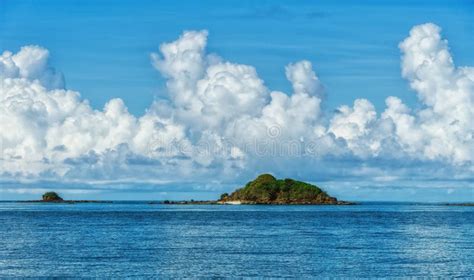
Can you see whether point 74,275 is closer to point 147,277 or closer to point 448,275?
point 147,277

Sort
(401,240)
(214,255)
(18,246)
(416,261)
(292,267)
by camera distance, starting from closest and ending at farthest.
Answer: (292,267) < (416,261) < (214,255) < (18,246) < (401,240)

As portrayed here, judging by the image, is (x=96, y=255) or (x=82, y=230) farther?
(x=82, y=230)

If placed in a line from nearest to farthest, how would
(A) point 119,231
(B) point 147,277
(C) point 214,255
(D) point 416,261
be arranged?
(B) point 147,277, (D) point 416,261, (C) point 214,255, (A) point 119,231

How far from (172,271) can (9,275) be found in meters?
16.3

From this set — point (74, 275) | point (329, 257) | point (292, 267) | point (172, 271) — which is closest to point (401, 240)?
point (329, 257)

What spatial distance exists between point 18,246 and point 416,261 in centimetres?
5531

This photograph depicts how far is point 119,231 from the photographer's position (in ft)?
498

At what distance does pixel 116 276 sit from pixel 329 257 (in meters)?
29.4

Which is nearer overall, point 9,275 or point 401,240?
point 9,275

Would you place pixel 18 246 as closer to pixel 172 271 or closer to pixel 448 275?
pixel 172 271

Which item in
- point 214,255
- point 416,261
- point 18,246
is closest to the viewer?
point 416,261

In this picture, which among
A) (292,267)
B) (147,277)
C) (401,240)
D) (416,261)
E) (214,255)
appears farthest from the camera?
(401,240)

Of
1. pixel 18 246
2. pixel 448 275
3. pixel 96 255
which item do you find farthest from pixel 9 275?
pixel 448 275

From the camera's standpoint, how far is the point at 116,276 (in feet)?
264
